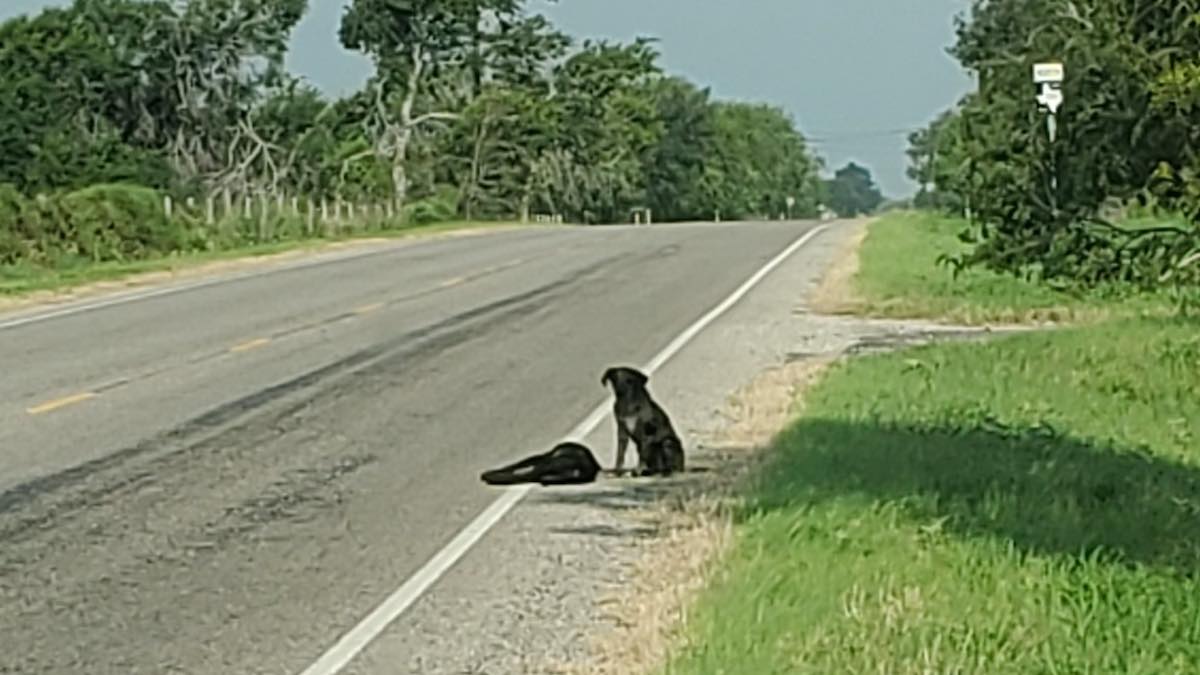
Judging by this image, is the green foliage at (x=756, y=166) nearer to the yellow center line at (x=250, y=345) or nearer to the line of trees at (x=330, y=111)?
the line of trees at (x=330, y=111)

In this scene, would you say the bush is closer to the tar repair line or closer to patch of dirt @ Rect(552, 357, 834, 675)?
patch of dirt @ Rect(552, 357, 834, 675)

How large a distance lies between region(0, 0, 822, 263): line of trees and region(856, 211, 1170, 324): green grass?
30.5 metres

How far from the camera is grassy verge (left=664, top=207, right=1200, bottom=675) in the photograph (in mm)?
7645

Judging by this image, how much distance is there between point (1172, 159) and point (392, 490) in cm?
1276

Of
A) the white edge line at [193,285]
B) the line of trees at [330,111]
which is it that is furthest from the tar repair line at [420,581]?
the line of trees at [330,111]

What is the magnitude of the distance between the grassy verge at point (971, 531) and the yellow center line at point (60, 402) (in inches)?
202

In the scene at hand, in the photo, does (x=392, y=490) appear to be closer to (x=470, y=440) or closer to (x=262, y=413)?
(x=470, y=440)

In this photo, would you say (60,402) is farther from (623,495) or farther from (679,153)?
(679,153)

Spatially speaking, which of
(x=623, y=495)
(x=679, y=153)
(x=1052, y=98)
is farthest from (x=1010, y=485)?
(x=679, y=153)

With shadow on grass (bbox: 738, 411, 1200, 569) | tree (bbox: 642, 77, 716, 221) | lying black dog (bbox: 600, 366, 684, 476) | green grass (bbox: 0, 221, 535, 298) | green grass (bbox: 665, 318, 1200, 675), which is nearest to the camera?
green grass (bbox: 665, 318, 1200, 675)

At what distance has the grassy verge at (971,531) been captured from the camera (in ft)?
25.1

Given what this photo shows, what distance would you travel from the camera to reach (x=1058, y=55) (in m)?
25.2

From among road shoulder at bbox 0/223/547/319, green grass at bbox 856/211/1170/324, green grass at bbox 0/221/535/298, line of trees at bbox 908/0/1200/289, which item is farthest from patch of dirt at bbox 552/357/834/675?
green grass at bbox 0/221/535/298

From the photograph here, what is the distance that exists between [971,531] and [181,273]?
84.7 ft
